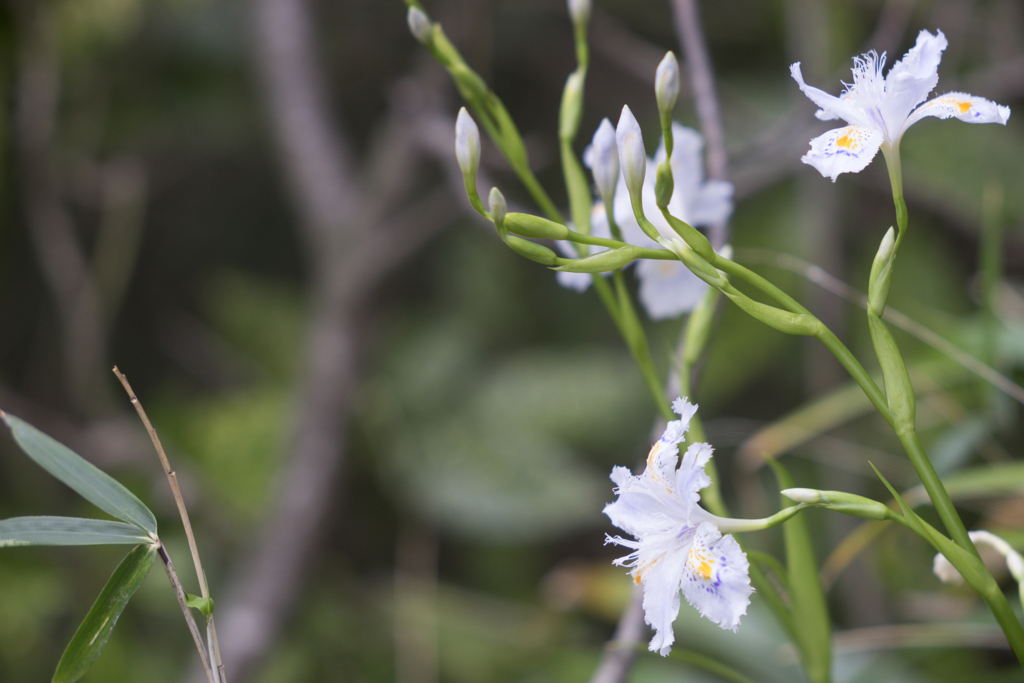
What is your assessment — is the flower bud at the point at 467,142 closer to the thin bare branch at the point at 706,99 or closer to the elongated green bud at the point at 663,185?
the elongated green bud at the point at 663,185

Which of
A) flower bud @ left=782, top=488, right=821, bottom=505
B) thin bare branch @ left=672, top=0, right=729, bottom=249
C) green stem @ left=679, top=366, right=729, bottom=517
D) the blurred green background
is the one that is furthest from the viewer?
the blurred green background

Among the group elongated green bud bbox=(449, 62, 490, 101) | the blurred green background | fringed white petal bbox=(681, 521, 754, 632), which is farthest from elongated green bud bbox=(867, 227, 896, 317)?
the blurred green background

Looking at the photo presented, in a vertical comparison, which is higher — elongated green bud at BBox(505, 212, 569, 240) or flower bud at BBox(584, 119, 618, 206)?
flower bud at BBox(584, 119, 618, 206)

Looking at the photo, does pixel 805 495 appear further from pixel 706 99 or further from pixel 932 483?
pixel 706 99

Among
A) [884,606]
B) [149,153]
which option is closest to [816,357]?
[884,606]

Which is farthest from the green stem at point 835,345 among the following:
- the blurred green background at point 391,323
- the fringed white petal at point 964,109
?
the blurred green background at point 391,323

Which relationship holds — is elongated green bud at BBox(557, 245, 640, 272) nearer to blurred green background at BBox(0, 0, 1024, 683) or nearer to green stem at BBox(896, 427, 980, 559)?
green stem at BBox(896, 427, 980, 559)

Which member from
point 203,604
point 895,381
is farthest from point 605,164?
point 203,604
